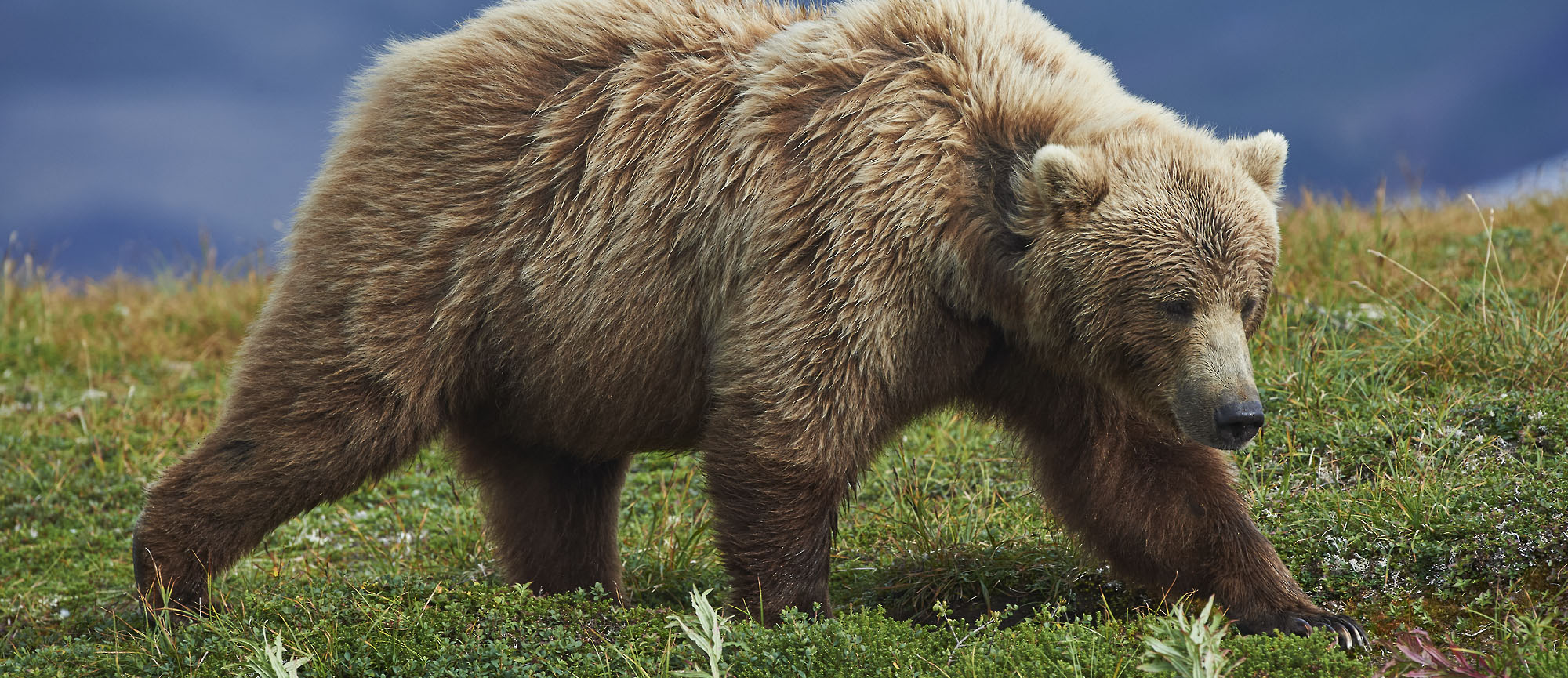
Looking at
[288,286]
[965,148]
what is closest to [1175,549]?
[965,148]

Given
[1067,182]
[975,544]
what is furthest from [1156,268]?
[975,544]

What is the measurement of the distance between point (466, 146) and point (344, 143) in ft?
1.76

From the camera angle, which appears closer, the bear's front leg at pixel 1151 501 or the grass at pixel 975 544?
the grass at pixel 975 544

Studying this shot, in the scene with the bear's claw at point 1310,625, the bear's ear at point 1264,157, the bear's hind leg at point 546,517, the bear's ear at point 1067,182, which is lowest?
the bear's hind leg at point 546,517

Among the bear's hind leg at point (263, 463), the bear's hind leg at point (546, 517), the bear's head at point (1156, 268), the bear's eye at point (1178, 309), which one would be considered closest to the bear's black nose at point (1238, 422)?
the bear's head at point (1156, 268)

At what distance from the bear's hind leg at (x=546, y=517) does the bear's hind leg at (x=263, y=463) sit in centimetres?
62

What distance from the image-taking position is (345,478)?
456 centimetres

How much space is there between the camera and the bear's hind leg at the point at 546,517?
5148 millimetres

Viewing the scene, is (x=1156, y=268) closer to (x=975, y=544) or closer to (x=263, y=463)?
(x=975, y=544)

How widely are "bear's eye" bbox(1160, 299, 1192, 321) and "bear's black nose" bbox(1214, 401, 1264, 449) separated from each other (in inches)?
11.0

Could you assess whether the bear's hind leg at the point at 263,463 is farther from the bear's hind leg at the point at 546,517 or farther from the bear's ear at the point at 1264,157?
the bear's ear at the point at 1264,157

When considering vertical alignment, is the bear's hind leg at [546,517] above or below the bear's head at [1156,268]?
below

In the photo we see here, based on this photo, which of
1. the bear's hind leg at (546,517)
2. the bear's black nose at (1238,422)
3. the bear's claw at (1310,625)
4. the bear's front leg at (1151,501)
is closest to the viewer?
the bear's black nose at (1238,422)

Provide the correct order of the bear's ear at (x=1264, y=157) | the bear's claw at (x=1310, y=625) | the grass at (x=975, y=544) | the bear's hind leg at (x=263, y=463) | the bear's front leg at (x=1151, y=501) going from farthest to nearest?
the bear's hind leg at (x=263, y=463) < the bear's front leg at (x=1151, y=501) < the bear's ear at (x=1264, y=157) < the bear's claw at (x=1310, y=625) < the grass at (x=975, y=544)
